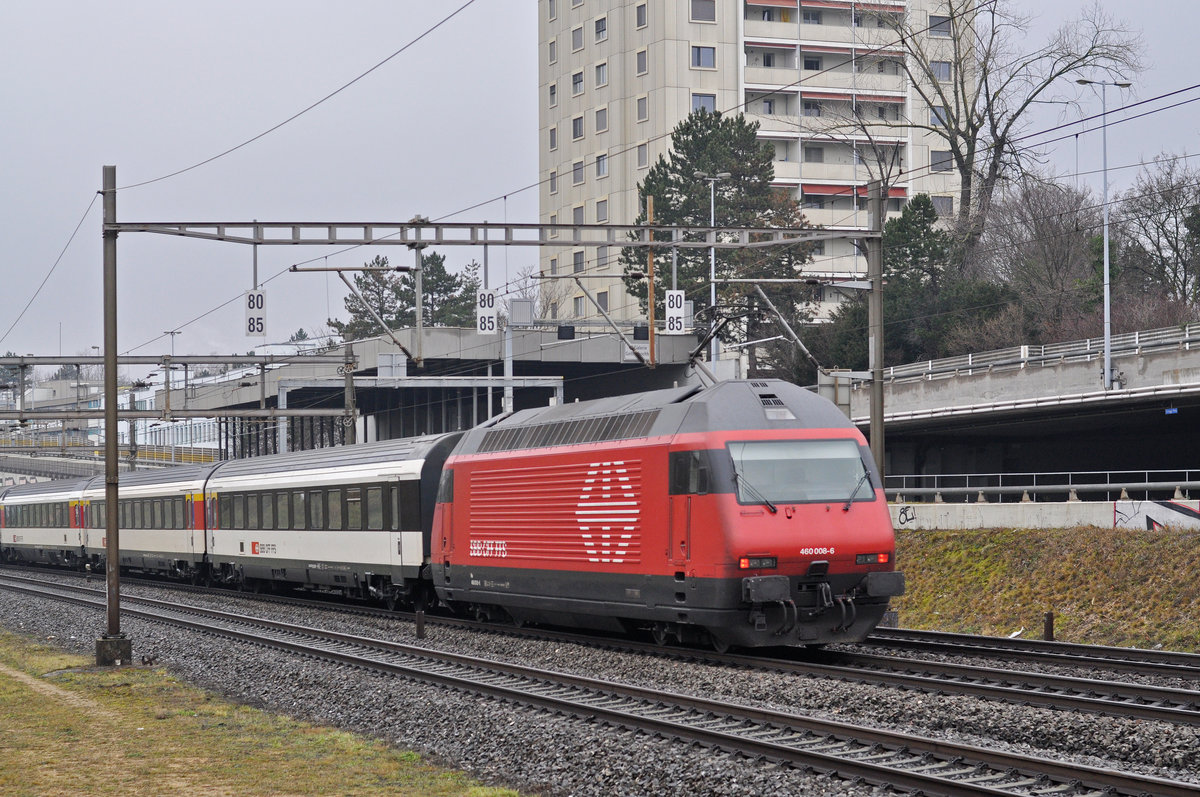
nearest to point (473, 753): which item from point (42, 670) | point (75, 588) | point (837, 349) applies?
point (42, 670)

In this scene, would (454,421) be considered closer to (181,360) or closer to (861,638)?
(181,360)

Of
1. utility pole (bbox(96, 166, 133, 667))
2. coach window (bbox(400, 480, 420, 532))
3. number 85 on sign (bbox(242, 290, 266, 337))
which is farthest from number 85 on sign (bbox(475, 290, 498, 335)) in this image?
utility pole (bbox(96, 166, 133, 667))

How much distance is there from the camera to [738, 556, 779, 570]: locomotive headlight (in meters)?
16.7

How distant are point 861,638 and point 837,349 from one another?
42.1 m

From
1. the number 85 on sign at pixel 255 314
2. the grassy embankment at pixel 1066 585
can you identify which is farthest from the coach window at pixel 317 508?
the grassy embankment at pixel 1066 585

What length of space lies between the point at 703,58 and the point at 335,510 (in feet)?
213

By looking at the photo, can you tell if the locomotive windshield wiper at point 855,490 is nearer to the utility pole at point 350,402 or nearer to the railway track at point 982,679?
the railway track at point 982,679

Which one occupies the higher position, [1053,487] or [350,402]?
[350,402]

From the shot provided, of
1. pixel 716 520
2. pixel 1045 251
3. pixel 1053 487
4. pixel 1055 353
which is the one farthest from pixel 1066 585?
pixel 1045 251

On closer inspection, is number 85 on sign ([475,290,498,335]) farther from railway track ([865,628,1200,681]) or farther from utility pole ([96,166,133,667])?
railway track ([865,628,1200,681])

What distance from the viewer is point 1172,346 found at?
3972 centimetres

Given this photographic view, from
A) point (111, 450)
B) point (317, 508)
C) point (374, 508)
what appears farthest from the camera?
point (317, 508)

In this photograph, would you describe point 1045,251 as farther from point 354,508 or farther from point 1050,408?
point 354,508

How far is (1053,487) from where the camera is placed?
29.1 meters
